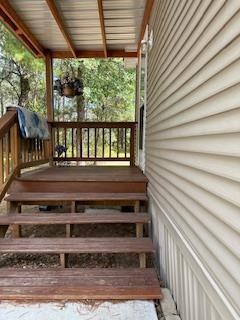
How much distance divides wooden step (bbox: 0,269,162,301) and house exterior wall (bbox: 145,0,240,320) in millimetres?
252

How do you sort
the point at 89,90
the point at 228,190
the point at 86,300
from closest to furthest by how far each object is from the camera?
the point at 228,190
the point at 86,300
the point at 89,90

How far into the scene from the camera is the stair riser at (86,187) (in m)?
4.11

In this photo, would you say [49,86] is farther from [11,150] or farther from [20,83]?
[20,83]

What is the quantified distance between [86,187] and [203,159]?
2.60 meters

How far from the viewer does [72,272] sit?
2.71 m

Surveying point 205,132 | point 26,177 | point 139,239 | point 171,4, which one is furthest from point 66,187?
point 205,132

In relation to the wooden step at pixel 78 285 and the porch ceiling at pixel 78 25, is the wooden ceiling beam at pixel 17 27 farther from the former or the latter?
the wooden step at pixel 78 285

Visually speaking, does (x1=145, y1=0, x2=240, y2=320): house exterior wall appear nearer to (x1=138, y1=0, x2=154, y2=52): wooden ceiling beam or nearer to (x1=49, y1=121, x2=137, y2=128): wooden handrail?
(x1=138, y1=0, x2=154, y2=52): wooden ceiling beam

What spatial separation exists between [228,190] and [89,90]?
516 inches

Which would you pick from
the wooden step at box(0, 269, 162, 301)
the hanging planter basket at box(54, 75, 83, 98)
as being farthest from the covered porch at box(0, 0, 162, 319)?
the hanging planter basket at box(54, 75, 83, 98)

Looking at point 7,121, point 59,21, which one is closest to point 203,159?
point 7,121

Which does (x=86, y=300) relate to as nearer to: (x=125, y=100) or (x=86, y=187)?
(x=86, y=187)

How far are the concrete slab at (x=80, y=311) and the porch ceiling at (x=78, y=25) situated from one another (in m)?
3.84

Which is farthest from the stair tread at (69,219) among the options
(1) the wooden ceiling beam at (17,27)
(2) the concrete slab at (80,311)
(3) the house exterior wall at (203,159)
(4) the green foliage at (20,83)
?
(4) the green foliage at (20,83)
